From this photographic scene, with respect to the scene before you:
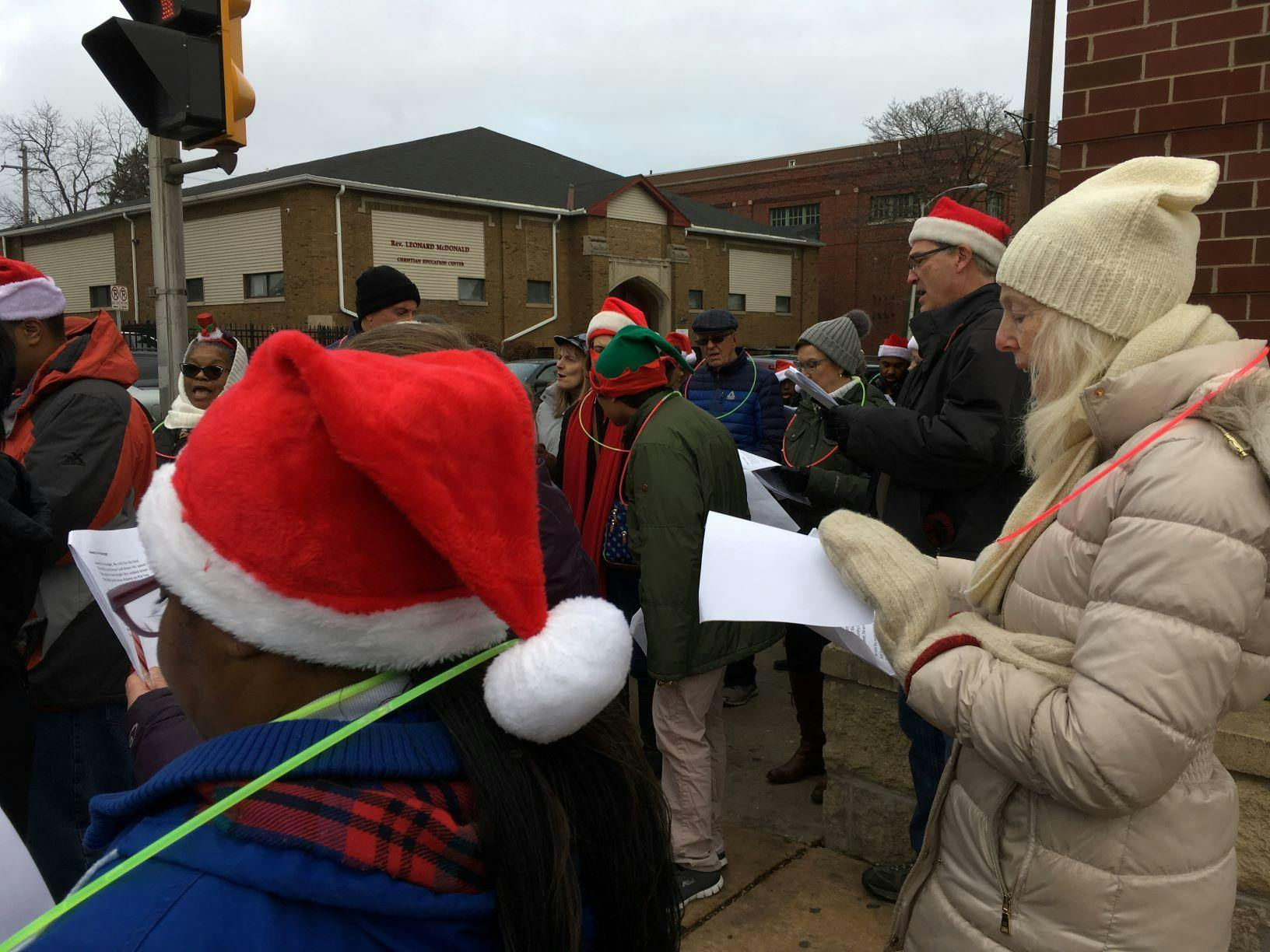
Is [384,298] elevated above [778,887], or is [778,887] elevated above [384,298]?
[384,298]

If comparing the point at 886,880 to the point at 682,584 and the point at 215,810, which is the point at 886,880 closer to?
the point at 682,584

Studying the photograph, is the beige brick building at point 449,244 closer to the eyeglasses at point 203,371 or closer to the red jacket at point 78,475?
the eyeglasses at point 203,371

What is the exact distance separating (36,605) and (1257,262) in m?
4.14

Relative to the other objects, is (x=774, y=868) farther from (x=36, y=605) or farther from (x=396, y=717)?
(x=396, y=717)

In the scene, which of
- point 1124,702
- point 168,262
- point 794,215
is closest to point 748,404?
point 168,262

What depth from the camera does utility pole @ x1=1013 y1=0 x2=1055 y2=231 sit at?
13.4m

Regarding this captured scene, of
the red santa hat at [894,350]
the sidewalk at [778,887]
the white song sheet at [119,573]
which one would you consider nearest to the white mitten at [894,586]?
the white song sheet at [119,573]

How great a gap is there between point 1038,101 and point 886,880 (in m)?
13.2

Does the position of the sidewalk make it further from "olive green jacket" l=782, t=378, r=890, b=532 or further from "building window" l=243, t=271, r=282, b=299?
"building window" l=243, t=271, r=282, b=299

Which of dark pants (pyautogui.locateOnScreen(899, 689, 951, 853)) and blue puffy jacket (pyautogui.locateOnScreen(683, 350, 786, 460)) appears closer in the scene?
dark pants (pyautogui.locateOnScreen(899, 689, 951, 853))

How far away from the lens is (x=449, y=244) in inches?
1137

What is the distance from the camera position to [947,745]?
281 cm

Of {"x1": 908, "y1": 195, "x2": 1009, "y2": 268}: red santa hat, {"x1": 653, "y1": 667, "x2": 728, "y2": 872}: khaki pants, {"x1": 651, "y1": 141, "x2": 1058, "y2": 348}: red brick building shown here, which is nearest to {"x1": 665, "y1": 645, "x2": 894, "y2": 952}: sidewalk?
{"x1": 653, "y1": 667, "x2": 728, "y2": 872}: khaki pants

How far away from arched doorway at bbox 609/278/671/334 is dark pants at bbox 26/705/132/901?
30.4 m
